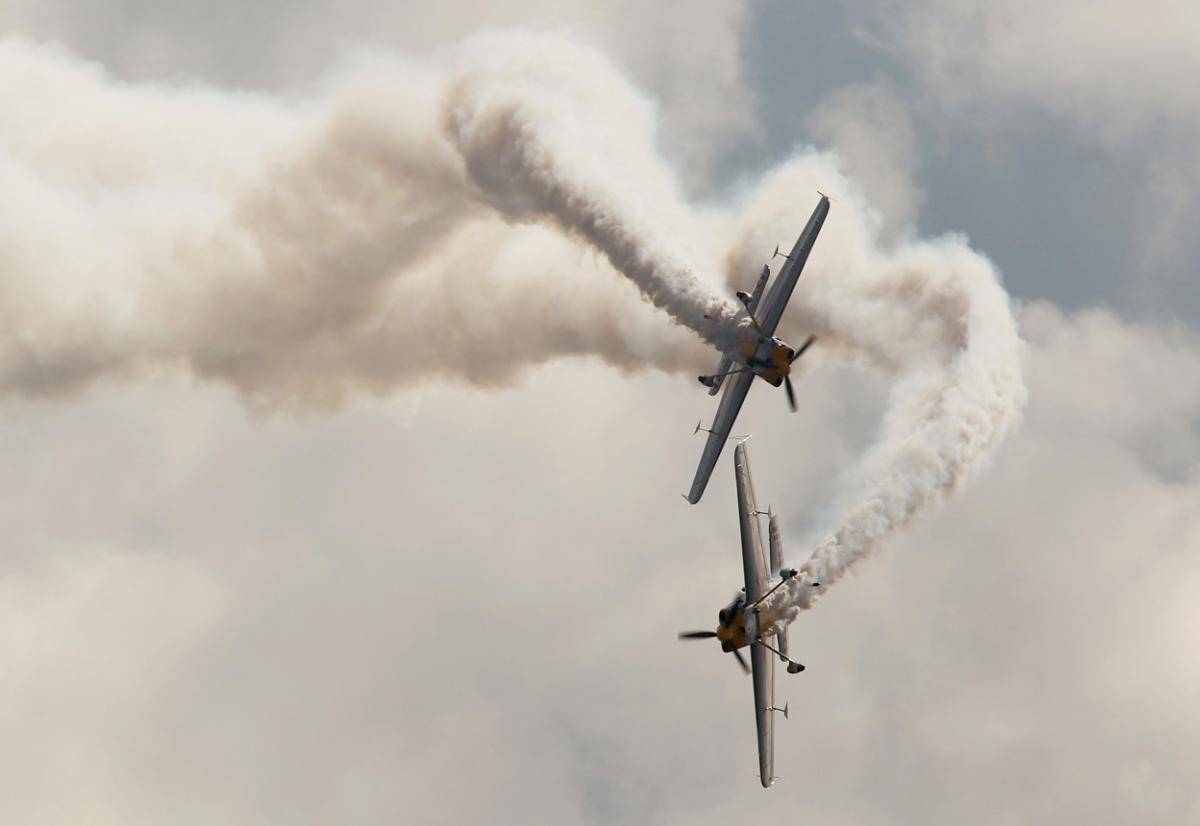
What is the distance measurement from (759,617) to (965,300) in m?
14.8

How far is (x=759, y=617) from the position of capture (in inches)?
3012

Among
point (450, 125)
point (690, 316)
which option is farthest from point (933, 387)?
point (450, 125)

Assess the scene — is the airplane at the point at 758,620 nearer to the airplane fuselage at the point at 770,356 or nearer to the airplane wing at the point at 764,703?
the airplane wing at the point at 764,703

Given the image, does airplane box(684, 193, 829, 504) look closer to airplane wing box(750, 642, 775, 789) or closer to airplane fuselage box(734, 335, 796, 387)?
airplane fuselage box(734, 335, 796, 387)

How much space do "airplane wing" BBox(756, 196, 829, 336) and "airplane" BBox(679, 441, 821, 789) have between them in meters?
9.51

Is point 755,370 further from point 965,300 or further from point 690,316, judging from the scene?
point 965,300

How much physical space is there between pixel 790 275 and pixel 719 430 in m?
7.57

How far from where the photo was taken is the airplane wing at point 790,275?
237 feet

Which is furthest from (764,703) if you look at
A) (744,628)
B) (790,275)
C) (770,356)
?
(790,275)

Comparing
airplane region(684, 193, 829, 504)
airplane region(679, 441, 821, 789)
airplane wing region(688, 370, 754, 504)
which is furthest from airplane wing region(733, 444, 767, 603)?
airplane region(684, 193, 829, 504)

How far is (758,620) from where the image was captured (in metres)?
76.5

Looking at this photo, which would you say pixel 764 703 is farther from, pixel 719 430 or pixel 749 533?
pixel 719 430

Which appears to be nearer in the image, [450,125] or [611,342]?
[450,125]

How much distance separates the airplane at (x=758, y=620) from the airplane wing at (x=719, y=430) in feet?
15.4
